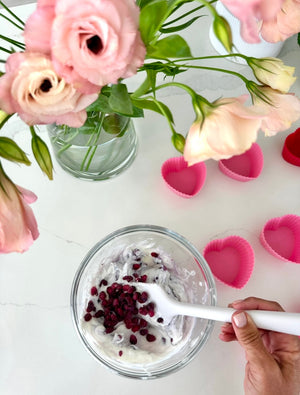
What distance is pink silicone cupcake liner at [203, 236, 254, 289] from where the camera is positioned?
0.65 metres

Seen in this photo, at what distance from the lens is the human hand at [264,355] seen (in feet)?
1.65

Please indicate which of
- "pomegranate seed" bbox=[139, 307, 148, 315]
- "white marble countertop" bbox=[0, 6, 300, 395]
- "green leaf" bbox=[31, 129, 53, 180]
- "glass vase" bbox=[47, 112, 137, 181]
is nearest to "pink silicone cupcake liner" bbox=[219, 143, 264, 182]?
"white marble countertop" bbox=[0, 6, 300, 395]

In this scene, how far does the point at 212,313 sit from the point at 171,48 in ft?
1.09

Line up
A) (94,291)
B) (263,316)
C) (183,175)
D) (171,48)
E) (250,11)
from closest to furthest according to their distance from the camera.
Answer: (250,11), (171,48), (263,316), (94,291), (183,175)

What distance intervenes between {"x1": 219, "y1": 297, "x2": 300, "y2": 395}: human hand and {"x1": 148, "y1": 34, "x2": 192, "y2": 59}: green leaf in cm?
31

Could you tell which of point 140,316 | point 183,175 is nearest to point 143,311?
point 140,316

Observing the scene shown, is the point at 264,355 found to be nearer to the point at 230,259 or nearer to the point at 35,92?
the point at 230,259

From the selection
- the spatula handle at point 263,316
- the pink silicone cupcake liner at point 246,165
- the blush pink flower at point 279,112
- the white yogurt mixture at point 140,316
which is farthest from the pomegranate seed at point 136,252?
the blush pink flower at point 279,112

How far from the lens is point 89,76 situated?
29cm

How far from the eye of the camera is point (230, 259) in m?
0.66

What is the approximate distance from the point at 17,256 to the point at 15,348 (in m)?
0.14

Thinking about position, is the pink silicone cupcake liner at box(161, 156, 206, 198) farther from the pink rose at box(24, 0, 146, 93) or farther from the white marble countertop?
the pink rose at box(24, 0, 146, 93)

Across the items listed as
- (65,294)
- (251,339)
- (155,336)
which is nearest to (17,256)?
(65,294)

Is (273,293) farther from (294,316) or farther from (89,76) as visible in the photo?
(89,76)
